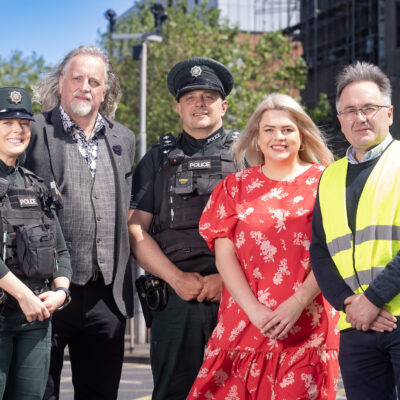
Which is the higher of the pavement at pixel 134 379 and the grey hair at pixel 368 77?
the grey hair at pixel 368 77

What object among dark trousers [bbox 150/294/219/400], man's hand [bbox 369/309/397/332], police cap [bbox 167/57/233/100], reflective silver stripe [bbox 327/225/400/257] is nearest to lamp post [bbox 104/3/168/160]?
police cap [bbox 167/57/233/100]

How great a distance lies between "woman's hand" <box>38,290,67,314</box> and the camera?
452 centimetres

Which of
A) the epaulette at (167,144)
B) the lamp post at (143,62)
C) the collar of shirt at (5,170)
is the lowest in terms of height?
the collar of shirt at (5,170)

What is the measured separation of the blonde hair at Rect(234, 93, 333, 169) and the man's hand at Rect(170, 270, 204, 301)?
2.50 feet

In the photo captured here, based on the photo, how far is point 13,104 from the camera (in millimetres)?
4707

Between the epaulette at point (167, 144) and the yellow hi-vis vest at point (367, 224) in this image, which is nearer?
the yellow hi-vis vest at point (367, 224)

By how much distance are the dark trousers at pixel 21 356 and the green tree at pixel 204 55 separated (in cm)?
2168

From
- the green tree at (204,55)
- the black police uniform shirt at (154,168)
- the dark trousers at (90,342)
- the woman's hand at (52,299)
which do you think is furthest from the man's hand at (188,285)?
the green tree at (204,55)

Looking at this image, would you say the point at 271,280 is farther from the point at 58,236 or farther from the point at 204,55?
the point at 204,55

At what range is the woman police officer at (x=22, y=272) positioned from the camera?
174 inches

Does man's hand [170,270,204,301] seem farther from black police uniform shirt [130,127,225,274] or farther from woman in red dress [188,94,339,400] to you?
black police uniform shirt [130,127,225,274]

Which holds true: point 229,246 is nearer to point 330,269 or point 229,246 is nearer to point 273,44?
point 330,269

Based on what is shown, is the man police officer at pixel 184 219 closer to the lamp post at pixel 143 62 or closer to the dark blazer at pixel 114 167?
the dark blazer at pixel 114 167

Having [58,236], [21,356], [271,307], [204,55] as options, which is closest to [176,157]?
[58,236]
